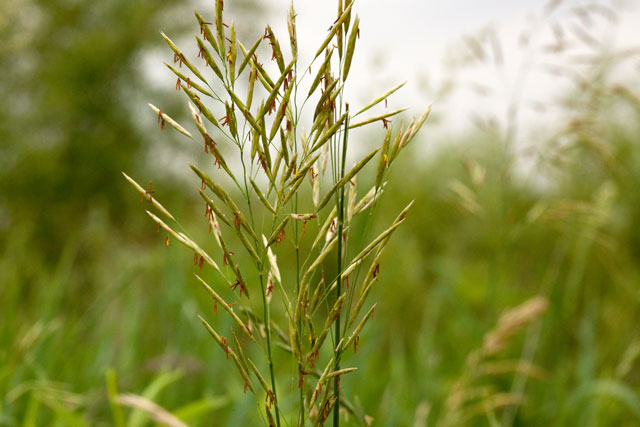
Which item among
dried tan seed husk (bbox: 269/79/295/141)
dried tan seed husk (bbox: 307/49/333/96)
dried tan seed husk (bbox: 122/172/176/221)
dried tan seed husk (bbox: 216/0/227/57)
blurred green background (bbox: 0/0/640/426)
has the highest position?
dried tan seed husk (bbox: 216/0/227/57)

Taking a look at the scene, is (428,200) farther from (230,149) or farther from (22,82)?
(22,82)

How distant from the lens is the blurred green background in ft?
7.39

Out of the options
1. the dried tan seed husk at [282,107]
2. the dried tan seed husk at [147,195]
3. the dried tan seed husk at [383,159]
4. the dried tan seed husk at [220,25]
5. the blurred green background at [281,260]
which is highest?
the dried tan seed husk at [220,25]

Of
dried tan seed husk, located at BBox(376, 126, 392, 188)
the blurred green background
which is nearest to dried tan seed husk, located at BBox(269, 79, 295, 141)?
dried tan seed husk, located at BBox(376, 126, 392, 188)

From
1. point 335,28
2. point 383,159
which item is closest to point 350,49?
point 335,28

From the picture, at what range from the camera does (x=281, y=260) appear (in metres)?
6.11

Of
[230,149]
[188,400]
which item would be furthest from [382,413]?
[230,149]

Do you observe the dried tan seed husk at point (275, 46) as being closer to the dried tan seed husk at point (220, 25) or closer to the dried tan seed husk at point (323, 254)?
the dried tan seed husk at point (220, 25)

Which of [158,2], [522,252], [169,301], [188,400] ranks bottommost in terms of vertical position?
[522,252]

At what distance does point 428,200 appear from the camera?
782 centimetres

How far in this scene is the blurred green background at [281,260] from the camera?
2254 mm

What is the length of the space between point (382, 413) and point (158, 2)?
701cm

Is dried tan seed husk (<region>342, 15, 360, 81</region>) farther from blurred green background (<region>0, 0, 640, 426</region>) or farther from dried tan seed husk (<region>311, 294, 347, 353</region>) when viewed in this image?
blurred green background (<region>0, 0, 640, 426</region>)

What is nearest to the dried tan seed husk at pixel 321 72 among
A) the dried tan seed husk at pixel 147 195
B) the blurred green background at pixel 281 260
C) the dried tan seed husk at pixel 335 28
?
Answer: the dried tan seed husk at pixel 335 28
